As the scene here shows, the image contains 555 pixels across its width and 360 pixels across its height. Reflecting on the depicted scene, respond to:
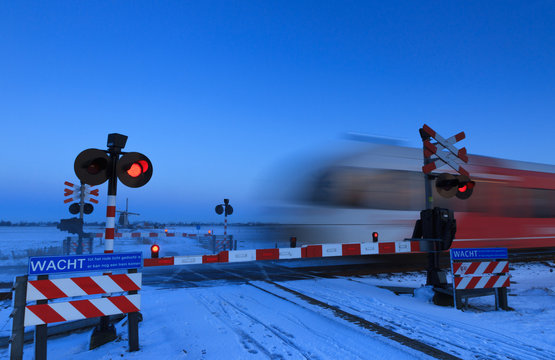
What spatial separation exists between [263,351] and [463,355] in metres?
2.31

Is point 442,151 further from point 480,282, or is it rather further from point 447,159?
point 480,282

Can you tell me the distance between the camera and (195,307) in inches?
244

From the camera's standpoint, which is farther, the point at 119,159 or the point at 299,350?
the point at 119,159

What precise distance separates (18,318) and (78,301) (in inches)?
21.4

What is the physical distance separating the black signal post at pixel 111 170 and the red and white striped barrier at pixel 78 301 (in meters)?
0.73

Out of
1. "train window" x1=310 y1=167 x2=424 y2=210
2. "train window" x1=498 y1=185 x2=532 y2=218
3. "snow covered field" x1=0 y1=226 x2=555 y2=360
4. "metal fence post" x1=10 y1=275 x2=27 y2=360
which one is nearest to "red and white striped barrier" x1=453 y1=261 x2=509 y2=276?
"snow covered field" x1=0 y1=226 x2=555 y2=360

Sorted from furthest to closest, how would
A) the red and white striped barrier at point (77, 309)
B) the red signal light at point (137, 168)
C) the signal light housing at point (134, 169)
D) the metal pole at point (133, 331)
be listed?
the red signal light at point (137, 168)
the signal light housing at point (134, 169)
the metal pole at point (133, 331)
the red and white striped barrier at point (77, 309)

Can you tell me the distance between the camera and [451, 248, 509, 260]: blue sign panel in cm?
610

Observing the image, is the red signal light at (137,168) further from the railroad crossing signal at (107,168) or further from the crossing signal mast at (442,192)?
the crossing signal mast at (442,192)

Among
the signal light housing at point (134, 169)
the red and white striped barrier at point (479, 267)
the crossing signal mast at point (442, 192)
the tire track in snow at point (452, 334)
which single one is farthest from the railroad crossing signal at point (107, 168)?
the crossing signal mast at point (442, 192)

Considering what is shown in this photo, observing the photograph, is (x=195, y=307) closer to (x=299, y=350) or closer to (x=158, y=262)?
(x=158, y=262)

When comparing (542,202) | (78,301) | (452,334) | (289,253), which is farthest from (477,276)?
(542,202)

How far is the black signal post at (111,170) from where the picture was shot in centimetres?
458

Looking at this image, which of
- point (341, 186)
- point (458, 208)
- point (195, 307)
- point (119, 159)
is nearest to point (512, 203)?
point (458, 208)
